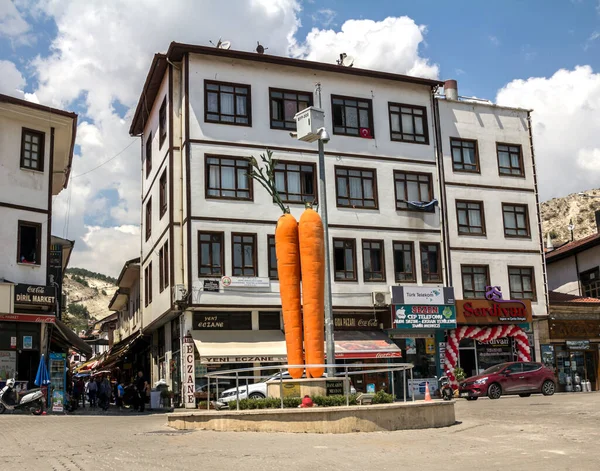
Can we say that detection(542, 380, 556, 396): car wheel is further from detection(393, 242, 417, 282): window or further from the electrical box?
the electrical box

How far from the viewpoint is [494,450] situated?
1204cm

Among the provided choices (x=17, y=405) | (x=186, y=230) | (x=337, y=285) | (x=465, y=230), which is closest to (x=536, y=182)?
(x=465, y=230)

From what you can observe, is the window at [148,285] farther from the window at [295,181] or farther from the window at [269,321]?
the window at [295,181]

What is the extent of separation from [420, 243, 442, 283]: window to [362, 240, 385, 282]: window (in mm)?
2146

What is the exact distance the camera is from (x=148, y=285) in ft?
126

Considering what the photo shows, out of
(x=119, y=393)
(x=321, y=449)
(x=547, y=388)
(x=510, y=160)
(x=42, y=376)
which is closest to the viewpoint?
(x=321, y=449)

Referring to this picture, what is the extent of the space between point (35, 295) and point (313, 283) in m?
11.8

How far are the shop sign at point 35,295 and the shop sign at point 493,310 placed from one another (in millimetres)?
17988

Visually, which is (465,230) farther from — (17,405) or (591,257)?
(17,405)

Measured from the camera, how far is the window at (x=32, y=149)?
28094 mm

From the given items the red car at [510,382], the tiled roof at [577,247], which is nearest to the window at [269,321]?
the red car at [510,382]

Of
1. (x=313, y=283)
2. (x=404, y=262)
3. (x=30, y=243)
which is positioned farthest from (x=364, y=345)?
(x=30, y=243)

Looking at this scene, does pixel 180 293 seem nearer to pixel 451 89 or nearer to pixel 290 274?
pixel 290 274

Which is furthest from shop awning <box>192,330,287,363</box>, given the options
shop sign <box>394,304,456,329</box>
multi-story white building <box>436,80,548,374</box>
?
multi-story white building <box>436,80,548,374</box>
